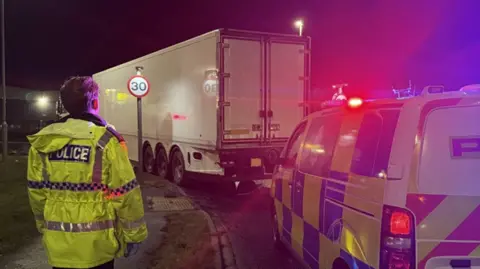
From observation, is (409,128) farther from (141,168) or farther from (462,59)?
(462,59)

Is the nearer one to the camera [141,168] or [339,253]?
[339,253]

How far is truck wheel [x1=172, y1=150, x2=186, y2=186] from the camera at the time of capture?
11188mm

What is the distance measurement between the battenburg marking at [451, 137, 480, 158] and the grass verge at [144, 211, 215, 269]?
3.26m

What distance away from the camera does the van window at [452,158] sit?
2.91m

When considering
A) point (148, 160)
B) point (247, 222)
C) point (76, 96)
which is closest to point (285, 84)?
point (247, 222)

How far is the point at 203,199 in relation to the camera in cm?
998

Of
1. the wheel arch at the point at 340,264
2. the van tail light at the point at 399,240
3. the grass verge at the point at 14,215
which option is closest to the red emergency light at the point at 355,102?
the van tail light at the point at 399,240

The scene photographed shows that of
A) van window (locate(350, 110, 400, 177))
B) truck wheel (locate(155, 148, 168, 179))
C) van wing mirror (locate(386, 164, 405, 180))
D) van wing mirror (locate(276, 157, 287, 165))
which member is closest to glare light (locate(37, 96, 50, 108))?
truck wheel (locate(155, 148, 168, 179))

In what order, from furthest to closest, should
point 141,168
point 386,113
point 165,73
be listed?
point 141,168, point 165,73, point 386,113

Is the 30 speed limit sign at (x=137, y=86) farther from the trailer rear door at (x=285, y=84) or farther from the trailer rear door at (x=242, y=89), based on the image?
the trailer rear door at (x=285, y=84)

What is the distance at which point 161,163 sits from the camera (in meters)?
12.7

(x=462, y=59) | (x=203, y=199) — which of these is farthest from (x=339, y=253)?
(x=462, y=59)

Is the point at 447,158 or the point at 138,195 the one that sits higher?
the point at 447,158

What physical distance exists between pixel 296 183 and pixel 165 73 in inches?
306
